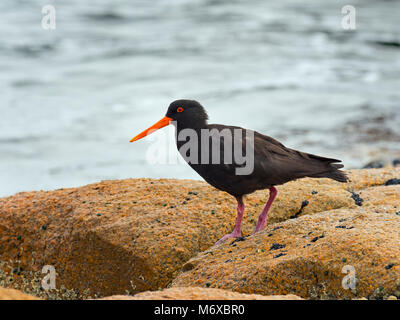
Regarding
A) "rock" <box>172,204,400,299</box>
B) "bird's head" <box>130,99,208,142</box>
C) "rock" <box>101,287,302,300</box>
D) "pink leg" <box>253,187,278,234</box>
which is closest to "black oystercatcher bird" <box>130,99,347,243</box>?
"pink leg" <box>253,187,278,234</box>

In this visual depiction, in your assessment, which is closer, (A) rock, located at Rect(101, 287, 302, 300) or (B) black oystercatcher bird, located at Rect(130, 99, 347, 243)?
(A) rock, located at Rect(101, 287, 302, 300)

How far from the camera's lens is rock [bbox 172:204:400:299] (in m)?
3.66

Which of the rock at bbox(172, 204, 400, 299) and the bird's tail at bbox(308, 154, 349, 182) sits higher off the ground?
the bird's tail at bbox(308, 154, 349, 182)

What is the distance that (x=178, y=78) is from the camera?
1705 centimetres

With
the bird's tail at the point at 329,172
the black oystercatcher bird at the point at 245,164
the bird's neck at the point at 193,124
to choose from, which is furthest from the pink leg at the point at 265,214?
the bird's neck at the point at 193,124

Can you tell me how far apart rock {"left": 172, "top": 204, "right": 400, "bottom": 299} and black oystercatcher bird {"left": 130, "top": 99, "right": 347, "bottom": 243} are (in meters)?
0.36

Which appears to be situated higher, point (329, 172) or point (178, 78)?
point (329, 172)

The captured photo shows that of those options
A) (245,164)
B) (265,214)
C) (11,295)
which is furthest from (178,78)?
(11,295)

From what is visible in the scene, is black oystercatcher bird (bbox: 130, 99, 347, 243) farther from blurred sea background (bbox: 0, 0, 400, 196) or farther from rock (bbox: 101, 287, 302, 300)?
blurred sea background (bbox: 0, 0, 400, 196)

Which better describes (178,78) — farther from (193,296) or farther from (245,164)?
(193,296)

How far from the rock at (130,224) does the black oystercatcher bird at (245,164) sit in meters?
0.44

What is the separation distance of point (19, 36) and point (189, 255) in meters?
18.5

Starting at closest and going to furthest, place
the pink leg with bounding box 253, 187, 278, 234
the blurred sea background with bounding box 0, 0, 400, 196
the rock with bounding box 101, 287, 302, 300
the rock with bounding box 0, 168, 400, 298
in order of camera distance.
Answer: the rock with bounding box 101, 287, 302, 300
the rock with bounding box 0, 168, 400, 298
the pink leg with bounding box 253, 187, 278, 234
the blurred sea background with bounding box 0, 0, 400, 196

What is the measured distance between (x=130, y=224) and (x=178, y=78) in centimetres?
1258
